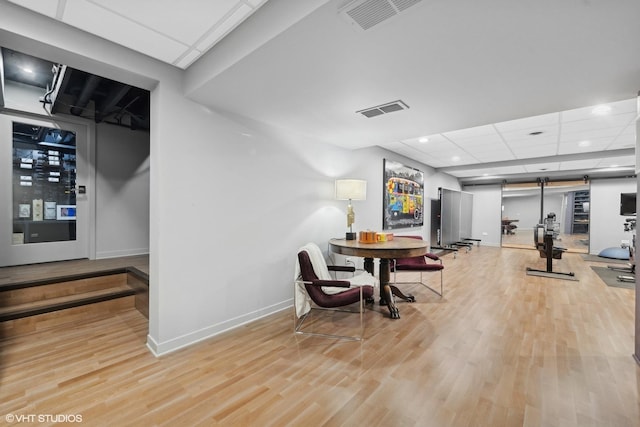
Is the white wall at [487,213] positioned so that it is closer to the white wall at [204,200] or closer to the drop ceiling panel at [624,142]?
the drop ceiling panel at [624,142]

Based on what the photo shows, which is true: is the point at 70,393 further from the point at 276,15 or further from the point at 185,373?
the point at 276,15

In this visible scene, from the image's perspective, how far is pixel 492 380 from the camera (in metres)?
2.12

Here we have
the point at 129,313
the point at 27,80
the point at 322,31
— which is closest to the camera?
the point at 322,31

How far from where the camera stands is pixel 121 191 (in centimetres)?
456

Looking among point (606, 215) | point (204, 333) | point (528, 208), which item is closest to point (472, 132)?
point (204, 333)

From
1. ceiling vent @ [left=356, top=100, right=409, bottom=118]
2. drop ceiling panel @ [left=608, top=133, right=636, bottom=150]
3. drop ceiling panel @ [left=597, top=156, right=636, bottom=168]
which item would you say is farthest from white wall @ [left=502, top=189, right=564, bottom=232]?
ceiling vent @ [left=356, top=100, right=409, bottom=118]

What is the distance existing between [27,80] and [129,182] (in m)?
1.74

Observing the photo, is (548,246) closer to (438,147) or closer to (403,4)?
(438,147)

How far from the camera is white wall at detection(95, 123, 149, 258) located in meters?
4.36

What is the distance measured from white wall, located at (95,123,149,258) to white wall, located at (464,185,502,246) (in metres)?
10.6

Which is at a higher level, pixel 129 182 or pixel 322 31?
pixel 322 31

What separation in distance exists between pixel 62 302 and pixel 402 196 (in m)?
5.87

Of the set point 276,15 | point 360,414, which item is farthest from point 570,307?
point 276,15

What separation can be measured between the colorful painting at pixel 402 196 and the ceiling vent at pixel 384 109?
2623 mm
